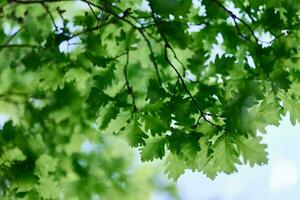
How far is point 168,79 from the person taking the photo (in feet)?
10.1

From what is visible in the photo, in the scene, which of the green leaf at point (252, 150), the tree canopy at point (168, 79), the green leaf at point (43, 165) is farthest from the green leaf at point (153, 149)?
the green leaf at point (43, 165)

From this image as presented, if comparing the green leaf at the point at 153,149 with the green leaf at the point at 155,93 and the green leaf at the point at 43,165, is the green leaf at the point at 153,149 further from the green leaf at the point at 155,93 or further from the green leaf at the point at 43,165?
the green leaf at the point at 43,165

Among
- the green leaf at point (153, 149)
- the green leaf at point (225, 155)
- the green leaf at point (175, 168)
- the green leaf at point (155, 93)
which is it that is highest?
the green leaf at point (155, 93)

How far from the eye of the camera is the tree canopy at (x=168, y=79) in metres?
2.53

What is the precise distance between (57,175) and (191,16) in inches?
82.5

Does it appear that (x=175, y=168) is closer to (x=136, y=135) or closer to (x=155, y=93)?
(x=136, y=135)

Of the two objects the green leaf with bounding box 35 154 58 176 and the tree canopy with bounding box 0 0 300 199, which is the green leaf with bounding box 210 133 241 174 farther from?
the green leaf with bounding box 35 154 58 176

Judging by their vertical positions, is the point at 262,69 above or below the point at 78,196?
below

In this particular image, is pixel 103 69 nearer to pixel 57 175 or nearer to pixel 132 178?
pixel 57 175

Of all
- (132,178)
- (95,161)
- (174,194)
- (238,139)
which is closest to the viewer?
(238,139)

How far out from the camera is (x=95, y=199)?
496cm

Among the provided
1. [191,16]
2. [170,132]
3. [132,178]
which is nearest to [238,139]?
[170,132]

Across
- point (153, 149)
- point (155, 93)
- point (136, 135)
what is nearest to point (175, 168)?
point (153, 149)

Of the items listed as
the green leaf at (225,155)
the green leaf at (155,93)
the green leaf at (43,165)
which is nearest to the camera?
the green leaf at (225,155)
